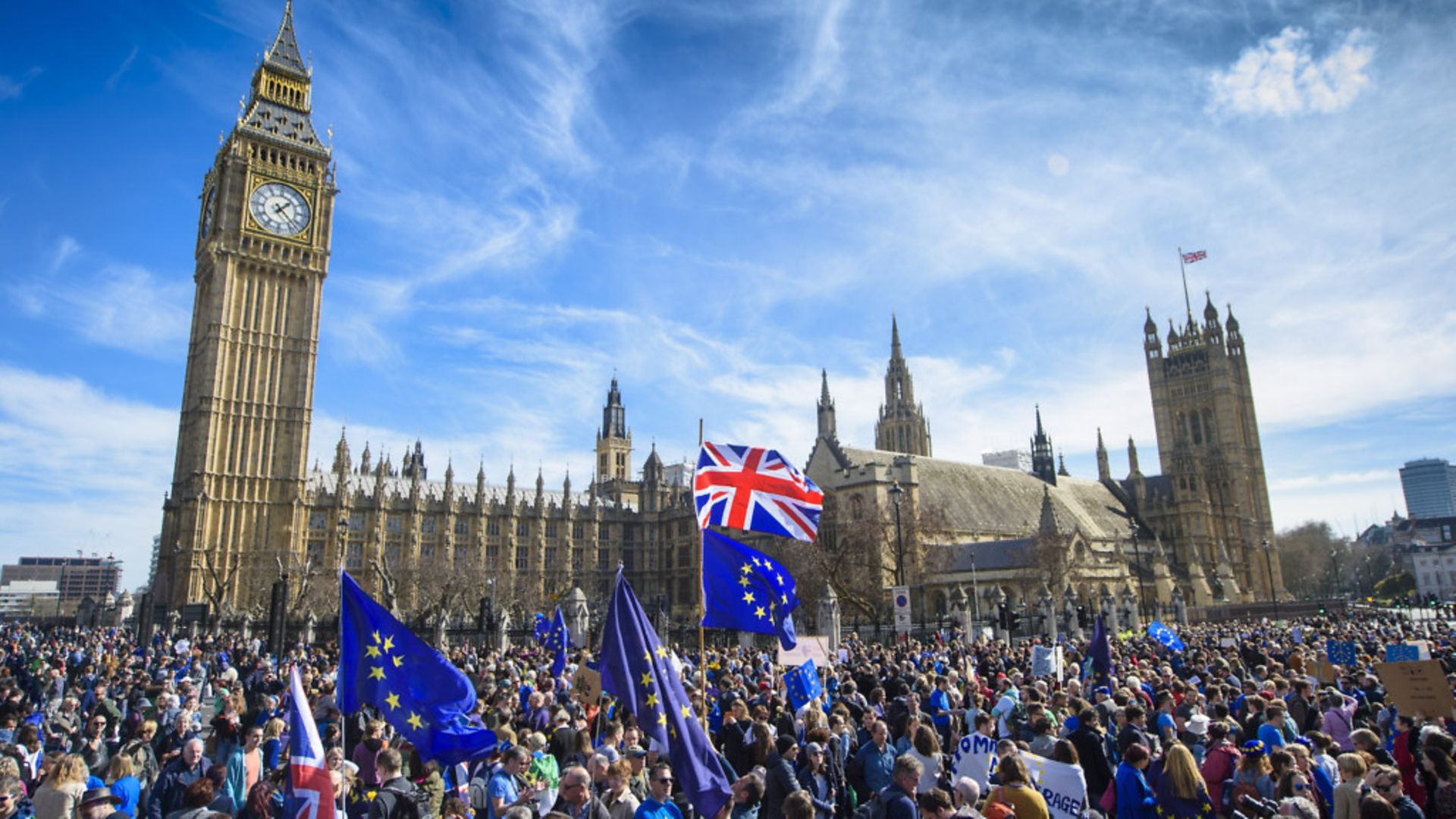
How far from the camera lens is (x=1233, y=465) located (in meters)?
91.6

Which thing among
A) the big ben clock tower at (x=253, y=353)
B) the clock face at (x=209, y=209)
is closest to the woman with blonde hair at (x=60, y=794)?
the big ben clock tower at (x=253, y=353)

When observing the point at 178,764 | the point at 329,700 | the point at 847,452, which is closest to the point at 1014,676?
the point at 329,700

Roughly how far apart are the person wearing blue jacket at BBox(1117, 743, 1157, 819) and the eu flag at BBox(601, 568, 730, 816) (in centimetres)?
328

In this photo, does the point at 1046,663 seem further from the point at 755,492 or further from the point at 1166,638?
the point at 755,492

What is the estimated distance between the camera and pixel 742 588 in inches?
464

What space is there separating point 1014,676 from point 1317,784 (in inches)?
354

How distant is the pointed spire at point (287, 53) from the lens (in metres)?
74.6

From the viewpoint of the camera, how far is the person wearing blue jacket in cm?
723

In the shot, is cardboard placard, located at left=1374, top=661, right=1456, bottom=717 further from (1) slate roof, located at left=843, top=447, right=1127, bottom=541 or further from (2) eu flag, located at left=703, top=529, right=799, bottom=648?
(1) slate roof, located at left=843, top=447, right=1127, bottom=541

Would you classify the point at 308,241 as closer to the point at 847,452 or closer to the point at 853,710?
the point at 847,452

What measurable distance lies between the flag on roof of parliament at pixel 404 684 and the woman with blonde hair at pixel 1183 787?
19.3 ft

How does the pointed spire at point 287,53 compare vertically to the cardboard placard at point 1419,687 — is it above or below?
above

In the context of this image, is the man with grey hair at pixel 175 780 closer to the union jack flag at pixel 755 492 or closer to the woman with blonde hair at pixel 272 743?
the woman with blonde hair at pixel 272 743

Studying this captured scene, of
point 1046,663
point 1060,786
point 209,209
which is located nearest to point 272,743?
point 1060,786
